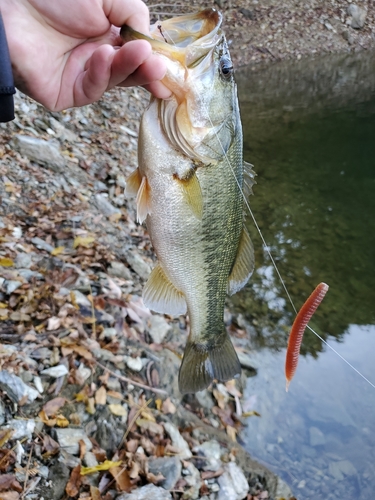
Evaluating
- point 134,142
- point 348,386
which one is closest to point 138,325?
point 348,386

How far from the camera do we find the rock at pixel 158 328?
13.9 feet

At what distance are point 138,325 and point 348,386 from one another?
253cm

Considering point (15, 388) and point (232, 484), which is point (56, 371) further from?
point (232, 484)

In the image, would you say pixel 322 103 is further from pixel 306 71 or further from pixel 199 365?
pixel 199 365

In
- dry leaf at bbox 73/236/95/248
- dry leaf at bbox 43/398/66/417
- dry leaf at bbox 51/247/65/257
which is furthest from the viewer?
dry leaf at bbox 73/236/95/248

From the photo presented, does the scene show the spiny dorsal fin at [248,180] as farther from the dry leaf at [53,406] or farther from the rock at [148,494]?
the rock at [148,494]

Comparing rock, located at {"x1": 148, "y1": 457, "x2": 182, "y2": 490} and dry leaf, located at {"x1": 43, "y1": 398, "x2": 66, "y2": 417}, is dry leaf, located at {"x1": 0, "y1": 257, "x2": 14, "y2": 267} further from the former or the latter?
rock, located at {"x1": 148, "y1": 457, "x2": 182, "y2": 490}

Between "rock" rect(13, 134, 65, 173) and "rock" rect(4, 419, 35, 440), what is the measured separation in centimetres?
347

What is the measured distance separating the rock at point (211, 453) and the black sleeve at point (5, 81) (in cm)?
279

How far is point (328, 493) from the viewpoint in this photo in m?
4.02

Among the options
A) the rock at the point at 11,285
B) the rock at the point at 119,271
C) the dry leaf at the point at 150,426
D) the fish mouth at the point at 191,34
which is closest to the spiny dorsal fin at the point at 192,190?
the fish mouth at the point at 191,34

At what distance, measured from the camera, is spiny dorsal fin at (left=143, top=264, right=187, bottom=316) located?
7.41 feet

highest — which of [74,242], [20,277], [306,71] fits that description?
[20,277]


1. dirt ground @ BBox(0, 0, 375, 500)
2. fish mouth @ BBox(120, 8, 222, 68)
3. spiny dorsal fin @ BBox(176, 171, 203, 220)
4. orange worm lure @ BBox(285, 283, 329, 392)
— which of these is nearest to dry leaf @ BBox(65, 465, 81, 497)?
dirt ground @ BBox(0, 0, 375, 500)
